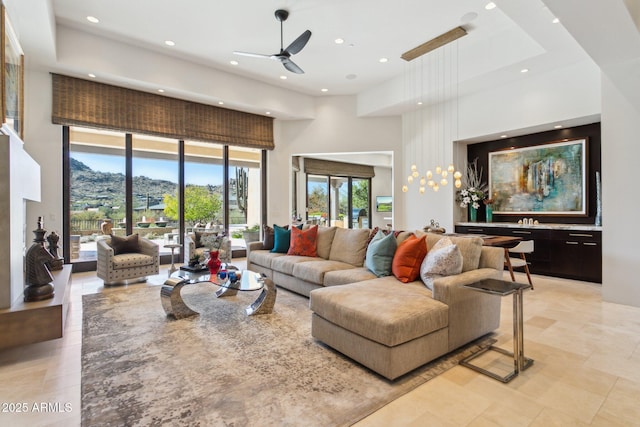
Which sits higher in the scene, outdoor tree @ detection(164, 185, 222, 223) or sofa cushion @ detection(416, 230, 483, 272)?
outdoor tree @ detection(164, 185, 222, 223)

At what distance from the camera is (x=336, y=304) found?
253 cm

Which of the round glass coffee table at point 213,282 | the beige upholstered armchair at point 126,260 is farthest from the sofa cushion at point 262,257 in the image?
the beige upholstered armchair at point 126,260

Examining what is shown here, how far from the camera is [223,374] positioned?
7.48 ft

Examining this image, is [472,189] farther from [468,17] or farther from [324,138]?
[324,138]

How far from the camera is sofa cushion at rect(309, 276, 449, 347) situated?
215 cm

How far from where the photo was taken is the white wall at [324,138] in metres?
7.75

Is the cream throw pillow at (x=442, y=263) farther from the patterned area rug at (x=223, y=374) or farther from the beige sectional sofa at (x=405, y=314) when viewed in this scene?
the patterned area rug at (x=223, y=374)

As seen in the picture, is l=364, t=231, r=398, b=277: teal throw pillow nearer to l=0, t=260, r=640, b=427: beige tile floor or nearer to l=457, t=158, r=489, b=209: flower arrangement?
l=0, t=260, r=640, b=427: beige tile floor

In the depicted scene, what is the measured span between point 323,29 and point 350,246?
3480 mm

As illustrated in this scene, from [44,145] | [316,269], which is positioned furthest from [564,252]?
[44,145]

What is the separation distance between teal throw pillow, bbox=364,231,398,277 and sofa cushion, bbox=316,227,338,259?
1.15 meters

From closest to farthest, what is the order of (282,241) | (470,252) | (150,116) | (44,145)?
(470,252)
(282,241)
(44,145)
(150,116)

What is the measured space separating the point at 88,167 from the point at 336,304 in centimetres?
587

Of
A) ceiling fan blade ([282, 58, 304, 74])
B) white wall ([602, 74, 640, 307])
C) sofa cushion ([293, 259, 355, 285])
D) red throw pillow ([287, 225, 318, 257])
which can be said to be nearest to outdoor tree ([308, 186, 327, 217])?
red throw pillow ([287, 225, 318, 257])
